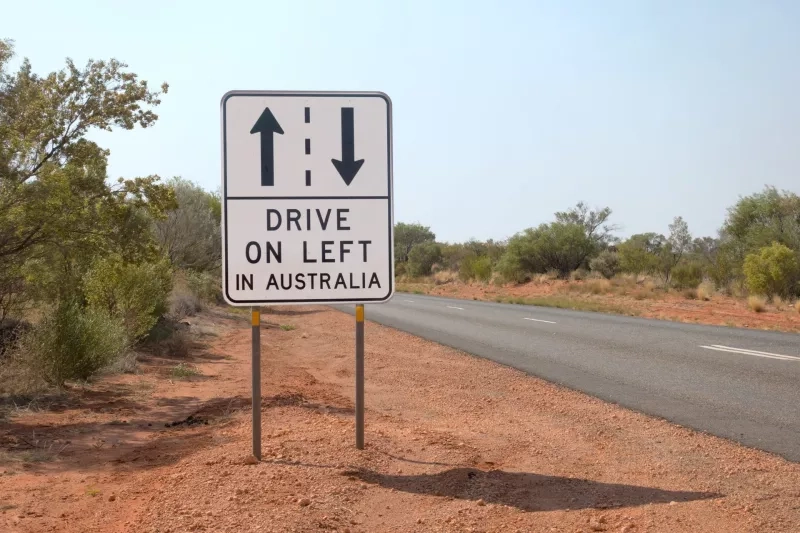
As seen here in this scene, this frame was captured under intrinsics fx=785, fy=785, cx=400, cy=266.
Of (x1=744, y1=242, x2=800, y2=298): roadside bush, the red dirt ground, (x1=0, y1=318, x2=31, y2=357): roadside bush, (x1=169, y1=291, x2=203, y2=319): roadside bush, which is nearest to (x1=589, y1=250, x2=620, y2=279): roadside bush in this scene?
(x1=744, y1=242, x2=800, y2=298): roadside bush

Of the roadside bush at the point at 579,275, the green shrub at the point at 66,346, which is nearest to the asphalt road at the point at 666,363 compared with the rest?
the green shrub at the point at 66,346

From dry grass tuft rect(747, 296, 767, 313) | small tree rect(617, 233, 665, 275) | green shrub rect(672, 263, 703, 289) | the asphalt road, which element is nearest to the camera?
the asphalt road

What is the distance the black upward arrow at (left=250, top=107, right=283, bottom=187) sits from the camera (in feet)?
18.1

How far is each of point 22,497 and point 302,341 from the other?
487 inches

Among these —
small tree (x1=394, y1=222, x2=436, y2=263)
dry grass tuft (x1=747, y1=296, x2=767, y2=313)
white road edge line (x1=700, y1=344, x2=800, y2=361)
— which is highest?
small tree (x1=394, y1=222, x2=436, y2=263)

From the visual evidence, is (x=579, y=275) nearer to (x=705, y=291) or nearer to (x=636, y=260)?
(x=636, y=260)

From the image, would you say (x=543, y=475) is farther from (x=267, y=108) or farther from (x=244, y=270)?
(x=267, y=108)

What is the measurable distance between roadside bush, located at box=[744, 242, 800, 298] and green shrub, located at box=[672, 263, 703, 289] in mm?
8933

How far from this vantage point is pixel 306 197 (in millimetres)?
5566

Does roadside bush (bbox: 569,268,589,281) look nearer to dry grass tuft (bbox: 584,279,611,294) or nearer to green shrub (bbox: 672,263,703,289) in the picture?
dry grass tuft (bbox: 584,279,611,294)

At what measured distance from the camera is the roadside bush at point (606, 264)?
53625mm

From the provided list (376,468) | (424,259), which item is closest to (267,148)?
(376,468)

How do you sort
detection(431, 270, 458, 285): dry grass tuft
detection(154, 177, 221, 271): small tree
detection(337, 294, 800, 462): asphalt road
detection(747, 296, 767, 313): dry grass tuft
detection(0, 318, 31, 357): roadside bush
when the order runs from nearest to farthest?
detection(337, 294, 800, 462): asphalt road < detection(0, 318, 31, 357): roadside bush < detection(154, 177, 221, 271): small tree < detection(747, 296, 767, 313): dry grass tuft < detection(431, 270, 458, 285): dry grass tuft

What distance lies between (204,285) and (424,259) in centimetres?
5779
